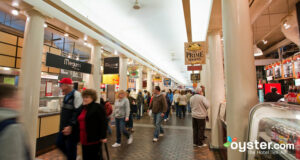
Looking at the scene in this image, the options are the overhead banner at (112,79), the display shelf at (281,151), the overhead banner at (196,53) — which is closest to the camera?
the display shelf at (281,151)

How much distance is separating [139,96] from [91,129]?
7347 mm

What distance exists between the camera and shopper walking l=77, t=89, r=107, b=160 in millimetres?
2537

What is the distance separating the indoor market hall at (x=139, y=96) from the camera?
189cm

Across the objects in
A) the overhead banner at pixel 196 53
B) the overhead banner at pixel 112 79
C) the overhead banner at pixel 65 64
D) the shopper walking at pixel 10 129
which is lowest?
the shopper walking at pixel 10 129

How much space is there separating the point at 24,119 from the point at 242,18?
4.89m

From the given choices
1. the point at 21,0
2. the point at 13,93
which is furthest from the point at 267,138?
the point at 21,0

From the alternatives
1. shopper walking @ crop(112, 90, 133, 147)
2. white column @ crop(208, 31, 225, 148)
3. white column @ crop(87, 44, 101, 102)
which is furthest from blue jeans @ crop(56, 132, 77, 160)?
white column @ crop(87, 44, 101, 102)

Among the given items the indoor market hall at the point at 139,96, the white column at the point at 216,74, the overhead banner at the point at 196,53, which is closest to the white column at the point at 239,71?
the indoor market hall at the point at 139,96

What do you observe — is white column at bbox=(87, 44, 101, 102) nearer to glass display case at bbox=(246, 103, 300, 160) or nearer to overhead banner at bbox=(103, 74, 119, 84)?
overhead banner at bbox=(103, 74, 119, 84)

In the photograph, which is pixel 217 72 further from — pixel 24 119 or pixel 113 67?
pixel 24 119

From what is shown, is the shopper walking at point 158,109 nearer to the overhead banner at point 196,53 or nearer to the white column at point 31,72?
the overhead banner at point 196,53

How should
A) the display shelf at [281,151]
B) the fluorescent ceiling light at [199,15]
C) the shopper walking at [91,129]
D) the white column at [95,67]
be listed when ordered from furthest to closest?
1. the white column at [95,67]
2. the fluorescent ceiling light at [199,15]
3. the shopper walking at [91,129]
4. the display shelf at [281,151]

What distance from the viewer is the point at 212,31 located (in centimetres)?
480

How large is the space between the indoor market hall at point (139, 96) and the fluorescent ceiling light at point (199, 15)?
0.04m
